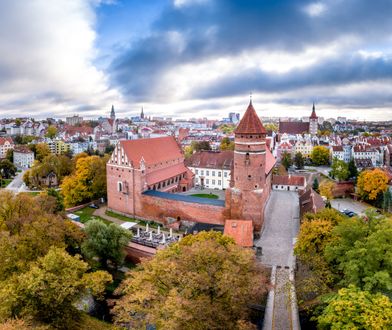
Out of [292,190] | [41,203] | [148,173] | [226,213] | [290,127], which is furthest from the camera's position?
[290,127]

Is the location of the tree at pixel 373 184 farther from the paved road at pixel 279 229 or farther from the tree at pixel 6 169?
the tree at pixel 6 169

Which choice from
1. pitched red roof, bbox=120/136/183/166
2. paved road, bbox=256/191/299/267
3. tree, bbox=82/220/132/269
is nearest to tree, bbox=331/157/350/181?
paved road, bbox=256/191/299/267

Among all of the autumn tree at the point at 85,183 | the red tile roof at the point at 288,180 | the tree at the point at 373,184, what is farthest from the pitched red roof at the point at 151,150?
the tree at the point at 373,184

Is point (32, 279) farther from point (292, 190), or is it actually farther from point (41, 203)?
point (292, 190)

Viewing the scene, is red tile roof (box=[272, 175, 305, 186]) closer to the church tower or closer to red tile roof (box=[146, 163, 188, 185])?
red tile roof (box=[146, 163, 188, 185])

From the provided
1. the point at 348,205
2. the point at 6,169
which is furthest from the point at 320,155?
the point at 6,169

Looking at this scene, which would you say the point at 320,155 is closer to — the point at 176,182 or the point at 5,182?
the point at 176,182

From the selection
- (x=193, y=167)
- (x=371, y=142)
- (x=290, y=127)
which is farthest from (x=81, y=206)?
(x=290, y=127)
